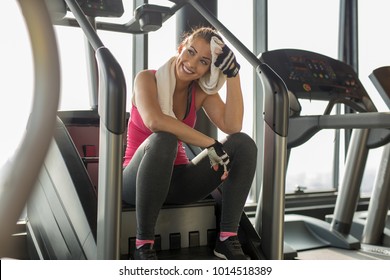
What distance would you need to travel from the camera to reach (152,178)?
1456 mm

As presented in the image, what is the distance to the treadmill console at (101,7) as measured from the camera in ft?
6.59

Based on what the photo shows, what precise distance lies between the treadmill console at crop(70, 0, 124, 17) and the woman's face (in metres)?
0.54

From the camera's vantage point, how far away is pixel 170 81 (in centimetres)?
170

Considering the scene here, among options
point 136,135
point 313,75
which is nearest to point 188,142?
point 136,135

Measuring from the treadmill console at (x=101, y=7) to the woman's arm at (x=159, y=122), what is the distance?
611mm

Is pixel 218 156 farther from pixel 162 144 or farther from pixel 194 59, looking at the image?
pixel 194 59

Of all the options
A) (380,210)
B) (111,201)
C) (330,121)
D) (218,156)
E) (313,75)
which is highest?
(313,75)

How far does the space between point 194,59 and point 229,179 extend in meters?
0.46

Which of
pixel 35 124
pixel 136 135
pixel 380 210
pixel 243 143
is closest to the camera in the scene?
pixel 35 124

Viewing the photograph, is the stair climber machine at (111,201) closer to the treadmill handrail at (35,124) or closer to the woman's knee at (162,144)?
the woman's knee at (162,144)

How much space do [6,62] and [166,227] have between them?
3.50ft

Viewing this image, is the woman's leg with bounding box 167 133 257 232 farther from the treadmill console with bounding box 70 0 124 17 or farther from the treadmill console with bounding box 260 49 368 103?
the treadmill console with bounding box 70 0 124 17

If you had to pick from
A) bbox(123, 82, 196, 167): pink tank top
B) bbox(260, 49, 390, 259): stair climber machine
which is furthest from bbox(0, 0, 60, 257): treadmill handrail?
bbox(260, 49, 390, 259): stair climber machine

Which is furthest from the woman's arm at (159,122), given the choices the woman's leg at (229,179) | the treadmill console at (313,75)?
the treadmill console at (313,75)
